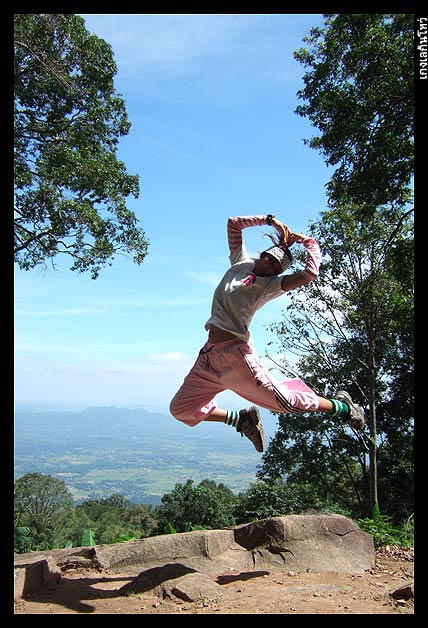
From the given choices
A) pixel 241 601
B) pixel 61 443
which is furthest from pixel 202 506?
pixel 61 443

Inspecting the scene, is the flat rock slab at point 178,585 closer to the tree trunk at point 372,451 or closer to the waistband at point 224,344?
the waistband at point 224,344

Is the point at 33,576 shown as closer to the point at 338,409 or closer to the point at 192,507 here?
the point at 338,409

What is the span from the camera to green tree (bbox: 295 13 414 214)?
6.91m

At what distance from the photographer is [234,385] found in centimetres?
411

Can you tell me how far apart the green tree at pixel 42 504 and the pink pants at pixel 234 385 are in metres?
24.7

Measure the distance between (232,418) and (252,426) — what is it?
0.18m

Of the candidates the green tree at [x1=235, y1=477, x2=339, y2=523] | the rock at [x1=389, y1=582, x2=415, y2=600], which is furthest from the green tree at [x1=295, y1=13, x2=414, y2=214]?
the green tree at [x1=235, y1=477, x2=339, y2=523]

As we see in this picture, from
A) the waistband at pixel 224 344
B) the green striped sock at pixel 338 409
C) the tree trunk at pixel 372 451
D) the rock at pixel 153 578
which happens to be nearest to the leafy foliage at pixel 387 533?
the green striped sock at pixel 338 409

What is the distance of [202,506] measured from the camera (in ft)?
45.8

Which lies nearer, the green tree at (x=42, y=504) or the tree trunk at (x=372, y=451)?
the tree trunk at (x=372, y=451)

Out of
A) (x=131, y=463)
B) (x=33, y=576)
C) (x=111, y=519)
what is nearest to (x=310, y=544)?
(x=33, y=576)

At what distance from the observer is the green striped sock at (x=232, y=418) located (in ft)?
15.0

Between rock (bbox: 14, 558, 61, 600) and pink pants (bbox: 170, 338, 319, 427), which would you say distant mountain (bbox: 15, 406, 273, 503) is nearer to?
rock (bbox: 14, 558, 61, 600)
